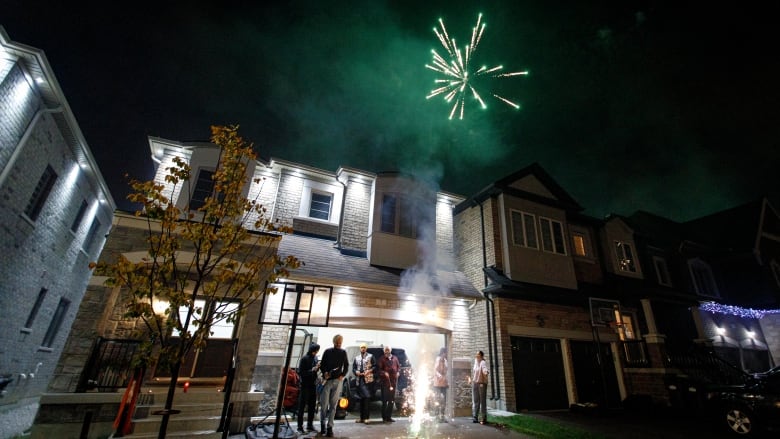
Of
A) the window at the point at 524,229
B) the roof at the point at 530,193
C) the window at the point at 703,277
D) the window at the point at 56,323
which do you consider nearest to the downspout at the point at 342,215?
the roof at the point at 530,193

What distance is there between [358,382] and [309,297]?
2.67 meters

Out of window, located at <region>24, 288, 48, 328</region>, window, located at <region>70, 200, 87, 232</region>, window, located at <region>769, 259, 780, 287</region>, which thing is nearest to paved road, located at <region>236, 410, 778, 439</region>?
window, located at <region>24, 288, 48, 328</region>

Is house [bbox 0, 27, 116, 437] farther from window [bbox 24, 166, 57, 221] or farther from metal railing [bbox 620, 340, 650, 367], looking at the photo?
metal railing [bbox 620, 340, 650, 367]

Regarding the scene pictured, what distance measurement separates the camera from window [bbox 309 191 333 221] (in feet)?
41.3

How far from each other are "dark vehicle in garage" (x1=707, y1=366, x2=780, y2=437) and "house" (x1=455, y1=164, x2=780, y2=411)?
2607 millimetres

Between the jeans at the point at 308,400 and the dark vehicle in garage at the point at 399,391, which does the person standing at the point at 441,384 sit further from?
the jeans at the point at 308,400

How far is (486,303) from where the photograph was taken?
11.7m

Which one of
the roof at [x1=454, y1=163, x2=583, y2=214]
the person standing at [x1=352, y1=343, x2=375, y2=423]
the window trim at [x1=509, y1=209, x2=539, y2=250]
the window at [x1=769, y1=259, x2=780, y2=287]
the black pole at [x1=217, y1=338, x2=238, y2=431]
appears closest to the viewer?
the black pole at [x1=217, y1=338, x2=238, y2=431]

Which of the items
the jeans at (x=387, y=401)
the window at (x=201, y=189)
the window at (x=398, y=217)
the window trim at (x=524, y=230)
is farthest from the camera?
the window trim at (x=524, y=230)

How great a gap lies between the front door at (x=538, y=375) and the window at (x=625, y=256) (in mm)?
6785

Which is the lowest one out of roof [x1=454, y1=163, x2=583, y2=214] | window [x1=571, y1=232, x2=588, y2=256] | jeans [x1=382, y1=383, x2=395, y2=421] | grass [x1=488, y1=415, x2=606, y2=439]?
grass [x1=488, y1=415, x2=606, y2=439]

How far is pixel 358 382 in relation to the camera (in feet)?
28.4

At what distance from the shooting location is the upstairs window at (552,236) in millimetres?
13539

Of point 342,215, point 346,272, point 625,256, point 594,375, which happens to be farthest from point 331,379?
point 625,256
